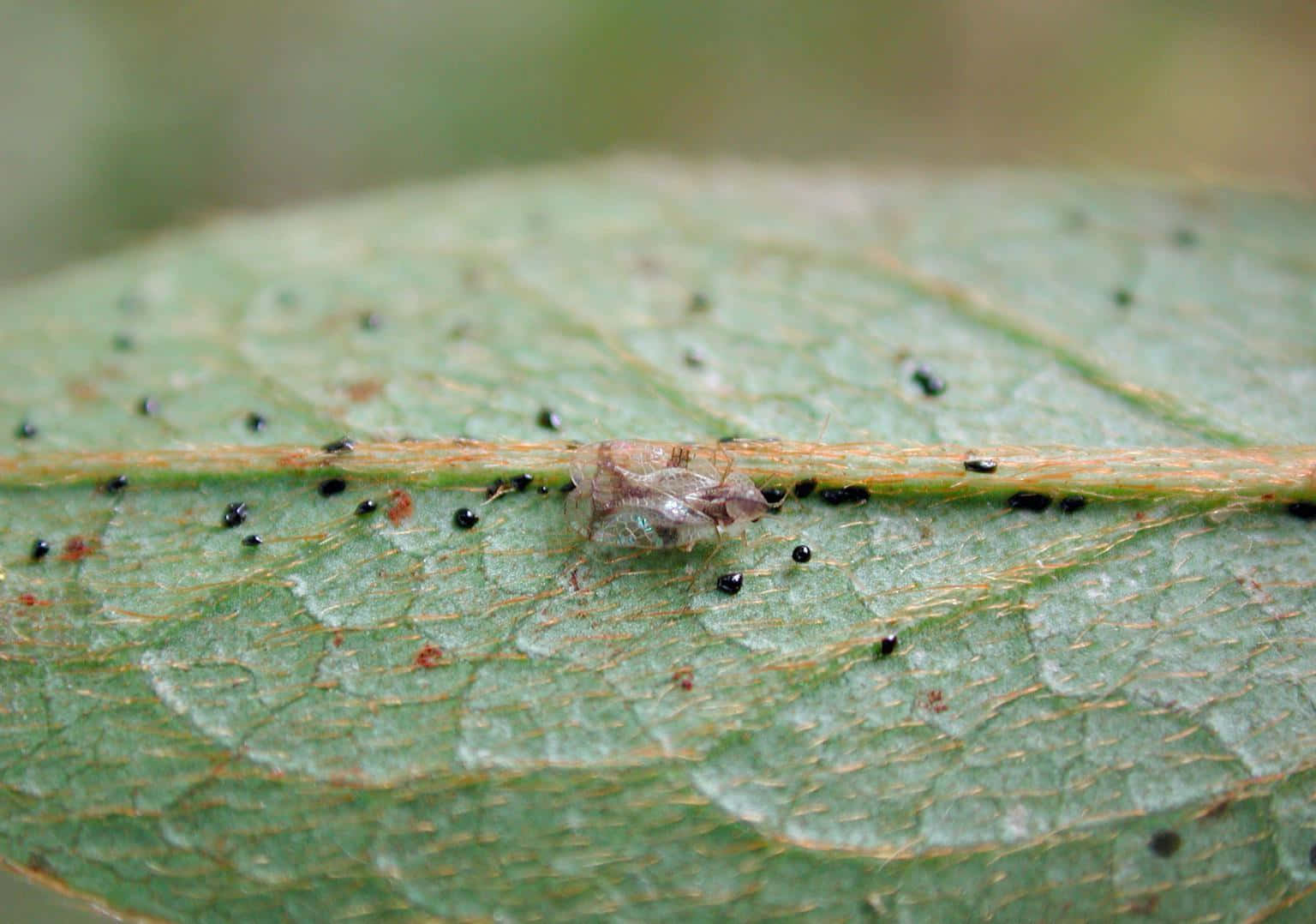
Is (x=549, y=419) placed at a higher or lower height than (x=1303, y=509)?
higher

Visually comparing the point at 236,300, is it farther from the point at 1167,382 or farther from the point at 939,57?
the point at 939,57

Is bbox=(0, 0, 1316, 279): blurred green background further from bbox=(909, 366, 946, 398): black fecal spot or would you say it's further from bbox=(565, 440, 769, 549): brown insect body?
bbox=(565, 440, 769, 549): brown insect body

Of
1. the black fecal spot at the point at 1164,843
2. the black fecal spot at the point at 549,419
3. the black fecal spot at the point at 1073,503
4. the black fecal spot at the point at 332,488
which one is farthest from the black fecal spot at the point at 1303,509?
the black fecal spot at the point at 332,488

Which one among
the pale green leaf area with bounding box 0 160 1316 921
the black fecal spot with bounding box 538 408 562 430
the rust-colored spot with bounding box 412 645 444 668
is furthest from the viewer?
the black fecal spot with bounding box 538 408 562 430

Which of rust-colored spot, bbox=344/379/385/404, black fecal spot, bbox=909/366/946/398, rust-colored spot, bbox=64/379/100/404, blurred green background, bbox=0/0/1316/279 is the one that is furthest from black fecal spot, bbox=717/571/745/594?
blurred green background, bbox=0/0/1316/279

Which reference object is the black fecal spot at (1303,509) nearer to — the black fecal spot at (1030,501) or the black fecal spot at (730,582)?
the black fecal spot at (1030,501)

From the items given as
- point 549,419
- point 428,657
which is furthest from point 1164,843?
point 549,419

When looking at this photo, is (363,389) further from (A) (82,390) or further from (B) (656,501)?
(B) (656,501)
